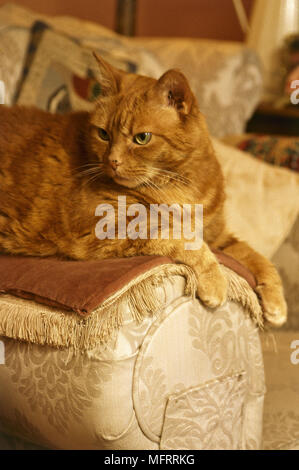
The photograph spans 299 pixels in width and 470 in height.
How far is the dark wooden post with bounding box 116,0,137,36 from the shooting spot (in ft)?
9.15

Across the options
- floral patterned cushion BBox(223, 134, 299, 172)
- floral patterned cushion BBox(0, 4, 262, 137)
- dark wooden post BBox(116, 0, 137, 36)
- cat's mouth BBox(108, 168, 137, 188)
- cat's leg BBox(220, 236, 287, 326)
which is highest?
dark wooden post BBox(116, 0, 137, 36)

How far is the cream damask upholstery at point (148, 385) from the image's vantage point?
1.01 metres

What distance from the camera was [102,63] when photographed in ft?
4.09

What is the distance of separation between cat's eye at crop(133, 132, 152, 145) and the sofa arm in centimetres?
115

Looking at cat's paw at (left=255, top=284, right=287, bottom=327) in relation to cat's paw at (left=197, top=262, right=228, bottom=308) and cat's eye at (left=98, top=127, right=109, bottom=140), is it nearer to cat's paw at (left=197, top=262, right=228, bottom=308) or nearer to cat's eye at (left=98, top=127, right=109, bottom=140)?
cat's paw at (left=197, top=262, right=228, bottom=308)

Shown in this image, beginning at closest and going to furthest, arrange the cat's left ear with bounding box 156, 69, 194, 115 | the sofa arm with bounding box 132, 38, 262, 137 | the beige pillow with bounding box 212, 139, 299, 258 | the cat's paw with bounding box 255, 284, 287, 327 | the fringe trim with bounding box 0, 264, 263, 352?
the fringe trim with bounding box 0, 264, 263, 352, the cat's left ear with bounding box 156, 69, 194, 115, the cat's paw with bounding box 255, 284, 287, 327, the beige pillow with bounding box 212, 139, 299, 258, the sofa arm with bounding box 132, 38, 262, 137

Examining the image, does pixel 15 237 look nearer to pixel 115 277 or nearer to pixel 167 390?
pixel 115 277

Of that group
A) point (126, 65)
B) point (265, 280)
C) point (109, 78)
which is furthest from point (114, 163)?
point (126, 65)

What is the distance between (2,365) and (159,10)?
2648 mm

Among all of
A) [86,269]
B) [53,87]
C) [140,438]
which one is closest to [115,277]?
[86,269]

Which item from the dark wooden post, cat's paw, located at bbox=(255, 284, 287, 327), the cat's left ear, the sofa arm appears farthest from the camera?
the dark wooden post

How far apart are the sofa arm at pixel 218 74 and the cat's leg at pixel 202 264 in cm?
126

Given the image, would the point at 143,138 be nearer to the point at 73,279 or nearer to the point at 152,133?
the point at 152,133

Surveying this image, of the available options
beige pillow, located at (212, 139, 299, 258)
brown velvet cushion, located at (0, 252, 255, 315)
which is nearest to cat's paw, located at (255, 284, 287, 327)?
brown velvet cushion, located at (0, 252, 255, 315)
